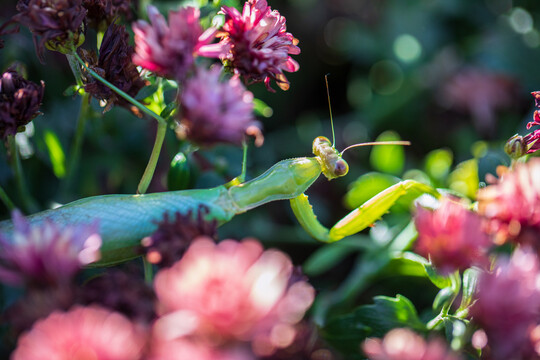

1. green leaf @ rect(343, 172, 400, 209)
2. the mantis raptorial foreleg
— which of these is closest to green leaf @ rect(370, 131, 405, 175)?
green leaf @ rect(343, 172, 400, 209)

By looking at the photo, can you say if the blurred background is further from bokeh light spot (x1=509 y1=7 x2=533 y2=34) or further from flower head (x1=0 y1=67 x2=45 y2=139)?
flower head (x1=0 y1=67 x2=45 y2=139)

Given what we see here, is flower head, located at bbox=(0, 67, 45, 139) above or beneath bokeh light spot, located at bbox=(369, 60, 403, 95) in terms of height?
above

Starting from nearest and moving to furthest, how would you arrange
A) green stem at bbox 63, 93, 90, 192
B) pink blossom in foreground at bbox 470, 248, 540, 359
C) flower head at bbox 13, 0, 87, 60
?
pink blossom in foreground at bbox 470, 248, 540, 359 < flower head at bbox 13, 0, 87, 60 < green stem at bbox 63, 93, 90, 192

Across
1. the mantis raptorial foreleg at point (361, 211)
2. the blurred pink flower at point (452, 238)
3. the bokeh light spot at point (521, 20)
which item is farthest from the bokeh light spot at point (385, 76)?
the blurred pink flower at point (452, 238)

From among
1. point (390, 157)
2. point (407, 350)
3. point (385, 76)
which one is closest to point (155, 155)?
point (407, 350)

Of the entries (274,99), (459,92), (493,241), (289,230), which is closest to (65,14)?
(493,241)
